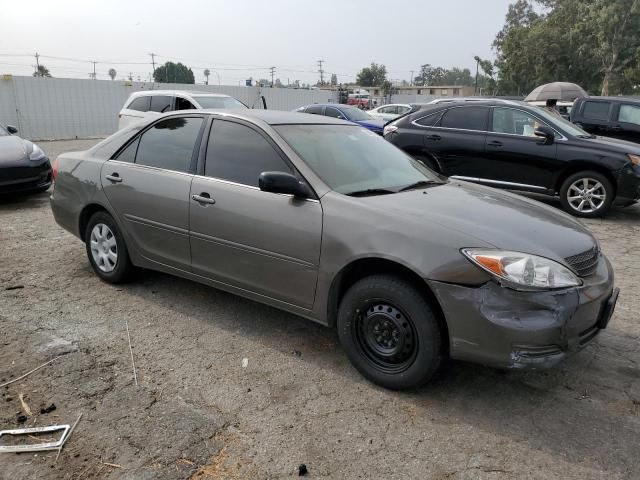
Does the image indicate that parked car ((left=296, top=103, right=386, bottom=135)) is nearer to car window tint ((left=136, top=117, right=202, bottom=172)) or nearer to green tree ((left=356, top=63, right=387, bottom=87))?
car window tint ((left=136, top=117, right=202, bottom=172))

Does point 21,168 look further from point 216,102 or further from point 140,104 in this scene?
point 140,104

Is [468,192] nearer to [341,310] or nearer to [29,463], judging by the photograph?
[341,310]

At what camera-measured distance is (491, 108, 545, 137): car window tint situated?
7957mm

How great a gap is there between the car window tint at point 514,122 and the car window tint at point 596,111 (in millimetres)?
4082

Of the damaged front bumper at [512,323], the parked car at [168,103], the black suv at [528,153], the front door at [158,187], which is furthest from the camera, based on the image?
the parked car at [168,103]

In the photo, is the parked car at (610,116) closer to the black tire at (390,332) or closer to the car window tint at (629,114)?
the car window tint at (629,114)

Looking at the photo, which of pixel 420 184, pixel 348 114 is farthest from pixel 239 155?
pixel 348 114

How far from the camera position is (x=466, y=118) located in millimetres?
8539

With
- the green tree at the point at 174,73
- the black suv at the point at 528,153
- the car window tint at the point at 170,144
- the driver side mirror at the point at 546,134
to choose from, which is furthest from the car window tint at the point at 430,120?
the green tree at the point at 174,73

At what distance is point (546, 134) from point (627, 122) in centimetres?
441

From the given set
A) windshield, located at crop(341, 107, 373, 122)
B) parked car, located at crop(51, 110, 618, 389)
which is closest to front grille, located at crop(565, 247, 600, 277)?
parked car, located at crop(51, 110, 618, 389)

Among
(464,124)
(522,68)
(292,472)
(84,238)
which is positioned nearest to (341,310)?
(292,472)

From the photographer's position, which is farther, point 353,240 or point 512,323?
point 353,240

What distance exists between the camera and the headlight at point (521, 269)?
2.74m
